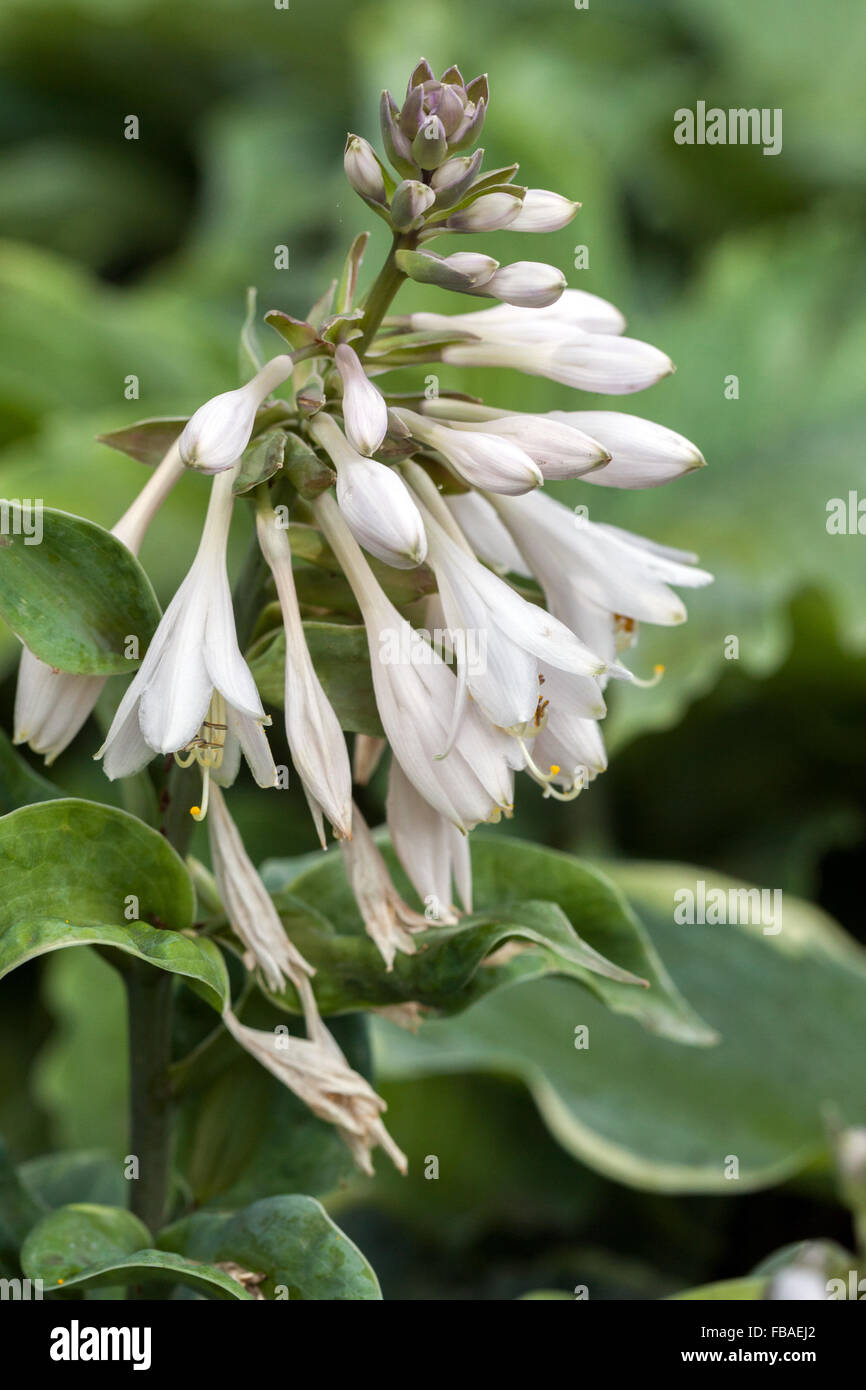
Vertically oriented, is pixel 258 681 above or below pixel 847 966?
above

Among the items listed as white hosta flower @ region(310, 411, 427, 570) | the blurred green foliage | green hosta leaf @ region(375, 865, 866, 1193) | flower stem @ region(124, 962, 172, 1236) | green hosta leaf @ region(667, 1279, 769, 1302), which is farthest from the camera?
the blurred green foliage

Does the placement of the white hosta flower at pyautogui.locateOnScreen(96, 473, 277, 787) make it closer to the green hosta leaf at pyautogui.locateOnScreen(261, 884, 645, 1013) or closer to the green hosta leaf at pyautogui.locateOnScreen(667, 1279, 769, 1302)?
the green hosta leaf at pyautogui.locateOnScreen(261, 884, 645, 1013)

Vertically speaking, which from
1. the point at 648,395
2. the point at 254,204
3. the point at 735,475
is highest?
the point at 254,204

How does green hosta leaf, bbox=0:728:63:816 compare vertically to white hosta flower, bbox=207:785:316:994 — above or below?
above

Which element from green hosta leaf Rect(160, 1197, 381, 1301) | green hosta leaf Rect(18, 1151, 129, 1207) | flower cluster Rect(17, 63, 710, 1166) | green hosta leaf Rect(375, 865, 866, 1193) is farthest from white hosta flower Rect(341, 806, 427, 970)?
green hosta leaf Rect(375, 865, 866, 1193)

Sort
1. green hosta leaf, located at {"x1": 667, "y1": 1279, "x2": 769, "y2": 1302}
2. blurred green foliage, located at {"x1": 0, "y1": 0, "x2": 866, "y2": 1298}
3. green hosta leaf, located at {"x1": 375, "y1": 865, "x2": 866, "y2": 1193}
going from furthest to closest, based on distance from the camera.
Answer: blurred green foliage, located at {"x1": 0, "y1": 0, "x2": 866, "y2": 1298} < green hosta leaf, located at {"x1": 375, "y1": 865, "x2": 866, "y2": 1193} < green hosta leaf, located at {"x1": 667, "y1": 1279, "x2": 769, "y2": 1302}

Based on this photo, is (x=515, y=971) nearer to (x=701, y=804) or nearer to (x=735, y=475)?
(x=701, y=804)

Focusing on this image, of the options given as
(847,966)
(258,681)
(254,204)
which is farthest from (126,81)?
(258,681)
